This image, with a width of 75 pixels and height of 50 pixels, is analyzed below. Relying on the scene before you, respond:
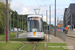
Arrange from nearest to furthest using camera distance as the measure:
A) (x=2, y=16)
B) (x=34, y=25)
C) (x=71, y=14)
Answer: (x=34, y=25)
(x=2, y=16)
(x=71, y=14)

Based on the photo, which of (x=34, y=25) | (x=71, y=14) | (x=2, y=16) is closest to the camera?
(x=34, y=25)

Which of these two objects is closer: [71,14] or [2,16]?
[2,16]

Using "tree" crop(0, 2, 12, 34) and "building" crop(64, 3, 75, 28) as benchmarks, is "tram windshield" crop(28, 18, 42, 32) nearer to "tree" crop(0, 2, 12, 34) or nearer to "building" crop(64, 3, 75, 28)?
"tree" crop(0, 2, 12, 34)

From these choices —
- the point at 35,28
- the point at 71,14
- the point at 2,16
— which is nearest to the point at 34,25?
the point at 35,28

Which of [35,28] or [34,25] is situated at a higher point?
[34,25]

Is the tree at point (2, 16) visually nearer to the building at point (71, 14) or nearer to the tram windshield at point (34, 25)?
the tram windshield at point (34, 25)

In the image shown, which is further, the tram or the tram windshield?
the tram windshield

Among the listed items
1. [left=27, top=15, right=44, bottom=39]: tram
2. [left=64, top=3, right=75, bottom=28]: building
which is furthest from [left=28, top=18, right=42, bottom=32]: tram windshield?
[left=64, top=3, right=75, bottom=28]: building

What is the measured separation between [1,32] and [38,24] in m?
21.9

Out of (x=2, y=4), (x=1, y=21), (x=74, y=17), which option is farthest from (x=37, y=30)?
(x=74, y=17)

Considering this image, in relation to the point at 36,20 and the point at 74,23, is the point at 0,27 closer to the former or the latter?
the point at 36,20

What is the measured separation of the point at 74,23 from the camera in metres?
81.1

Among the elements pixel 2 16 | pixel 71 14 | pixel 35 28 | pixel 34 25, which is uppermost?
pixel 71 14

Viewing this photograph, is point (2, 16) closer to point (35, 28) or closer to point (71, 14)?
point (35, 28)
